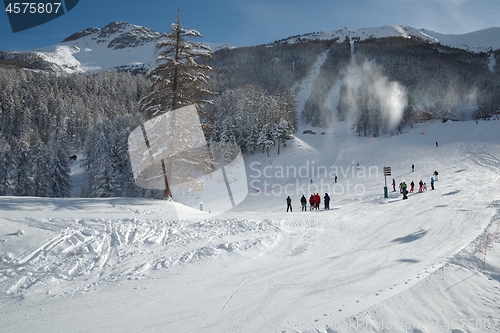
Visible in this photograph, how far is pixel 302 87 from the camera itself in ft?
568

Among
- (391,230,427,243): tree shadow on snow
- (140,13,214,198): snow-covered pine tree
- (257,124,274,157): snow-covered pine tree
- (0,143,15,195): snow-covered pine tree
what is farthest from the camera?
(257,124,274,157): snow-covered pine tree

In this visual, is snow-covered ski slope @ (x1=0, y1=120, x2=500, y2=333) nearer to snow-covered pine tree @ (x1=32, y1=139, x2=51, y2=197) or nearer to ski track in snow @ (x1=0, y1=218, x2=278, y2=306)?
ski track in snow @ (x1=0, y1=218, x2=278, y2=306)

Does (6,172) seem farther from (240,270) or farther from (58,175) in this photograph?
(240,270)

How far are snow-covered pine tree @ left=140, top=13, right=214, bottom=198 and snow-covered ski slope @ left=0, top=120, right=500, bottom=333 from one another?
199 inches

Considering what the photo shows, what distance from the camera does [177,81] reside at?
15.6m

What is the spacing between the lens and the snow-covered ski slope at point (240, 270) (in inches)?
193

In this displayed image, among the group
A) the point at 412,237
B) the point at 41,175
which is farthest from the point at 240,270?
the point at 41,175

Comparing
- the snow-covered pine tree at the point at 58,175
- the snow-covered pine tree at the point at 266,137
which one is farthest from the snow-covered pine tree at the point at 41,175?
the snow-covered pine tree at the point at 266,137

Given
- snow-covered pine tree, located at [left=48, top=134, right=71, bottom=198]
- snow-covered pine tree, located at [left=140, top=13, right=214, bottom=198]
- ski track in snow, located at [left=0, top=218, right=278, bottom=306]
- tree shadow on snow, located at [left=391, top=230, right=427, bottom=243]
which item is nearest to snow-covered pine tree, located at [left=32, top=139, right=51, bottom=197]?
snow-covered pine tree, located at [left=48, top=134, right=71, bottom=198]

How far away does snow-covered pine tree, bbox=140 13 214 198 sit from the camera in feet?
50.3

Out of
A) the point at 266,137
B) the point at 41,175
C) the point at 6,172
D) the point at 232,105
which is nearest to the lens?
the point at 6,172

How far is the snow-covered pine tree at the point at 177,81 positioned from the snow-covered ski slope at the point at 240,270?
505cm

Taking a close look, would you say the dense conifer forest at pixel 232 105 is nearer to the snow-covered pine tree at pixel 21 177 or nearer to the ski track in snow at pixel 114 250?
the snow-covered pine tree at pixel 21 177

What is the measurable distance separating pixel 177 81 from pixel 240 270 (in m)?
12.1
